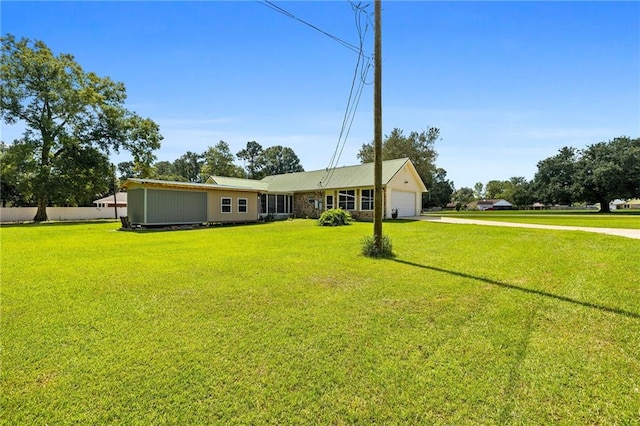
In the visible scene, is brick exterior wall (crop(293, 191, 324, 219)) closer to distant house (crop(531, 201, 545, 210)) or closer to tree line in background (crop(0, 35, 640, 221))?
tree line in background (crop(0, 35, 640, 221))

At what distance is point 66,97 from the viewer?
995 inches

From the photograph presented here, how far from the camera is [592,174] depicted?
1485 inches

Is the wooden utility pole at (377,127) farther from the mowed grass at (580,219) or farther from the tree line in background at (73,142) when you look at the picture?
the tree line in background at (73,142)

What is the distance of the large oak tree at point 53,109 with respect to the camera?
24359 mm

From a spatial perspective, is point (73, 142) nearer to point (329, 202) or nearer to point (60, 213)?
point (60, 213)

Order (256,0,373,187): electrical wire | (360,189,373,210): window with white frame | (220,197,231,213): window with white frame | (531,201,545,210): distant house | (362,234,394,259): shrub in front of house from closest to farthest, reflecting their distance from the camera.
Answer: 1. (362,234,394,259): shrub in front of house
2. (256,0,373,187): electrical wire
3. (220,197,231,213): window with white frame
4. (360,189,373,210): window with white frame
5. (531,201,545,210): distant house

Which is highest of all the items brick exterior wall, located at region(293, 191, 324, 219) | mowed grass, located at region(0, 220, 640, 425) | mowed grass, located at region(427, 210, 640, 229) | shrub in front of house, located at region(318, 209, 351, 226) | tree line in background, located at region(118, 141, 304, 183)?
tree line in background, located at region(118, 141, 304, 183)

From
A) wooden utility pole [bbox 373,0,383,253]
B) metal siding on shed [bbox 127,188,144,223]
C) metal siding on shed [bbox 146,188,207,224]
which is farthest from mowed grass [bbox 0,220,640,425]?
metal siding on shed [bbox 127,188,144,223]

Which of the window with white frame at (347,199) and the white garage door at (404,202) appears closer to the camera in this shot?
→ the white garage door at (404,202)

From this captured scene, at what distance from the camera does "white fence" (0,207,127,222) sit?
2789cm

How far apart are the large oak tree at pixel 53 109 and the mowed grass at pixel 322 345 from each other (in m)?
25.3

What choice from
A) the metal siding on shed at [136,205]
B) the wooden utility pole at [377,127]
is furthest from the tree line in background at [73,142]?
the wooden utility pole at [377,127]

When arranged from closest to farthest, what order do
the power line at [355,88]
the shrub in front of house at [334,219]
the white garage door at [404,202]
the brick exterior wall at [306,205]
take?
the power line at [355,88], the shrub in front of house at [334,219], the white garage door at [404,202], the brick exterior wall at [306,205]

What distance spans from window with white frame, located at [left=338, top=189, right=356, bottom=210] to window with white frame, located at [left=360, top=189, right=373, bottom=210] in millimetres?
714
